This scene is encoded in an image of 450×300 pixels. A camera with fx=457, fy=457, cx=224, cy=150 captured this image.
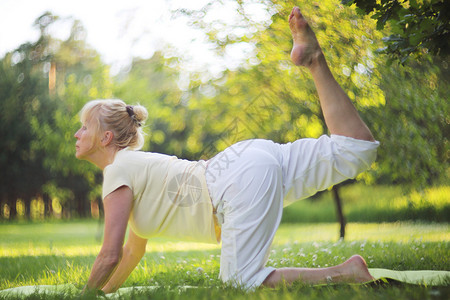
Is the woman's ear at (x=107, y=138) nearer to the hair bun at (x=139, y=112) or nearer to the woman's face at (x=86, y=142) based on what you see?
the woman's face at (x=86, y=142)

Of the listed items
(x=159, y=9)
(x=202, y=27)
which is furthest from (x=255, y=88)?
(x=159, y=9)

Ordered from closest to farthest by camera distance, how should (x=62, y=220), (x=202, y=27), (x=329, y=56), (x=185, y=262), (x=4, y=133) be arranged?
(x=185, y=262) → (x=329, y=56) → (x=202, y=27) → (x=4, y=133) → (x=62, y=220)

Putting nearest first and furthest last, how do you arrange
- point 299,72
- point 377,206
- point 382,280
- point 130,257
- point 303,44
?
point 382,280
point 303,44
point 130,257
point 299,72
point 377,206

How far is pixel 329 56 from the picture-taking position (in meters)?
4.73

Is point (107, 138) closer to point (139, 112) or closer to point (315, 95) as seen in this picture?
point (139, 112)

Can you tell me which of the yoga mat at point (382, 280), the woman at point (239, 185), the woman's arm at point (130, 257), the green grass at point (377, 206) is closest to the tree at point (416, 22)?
the woman at point (239, 185)

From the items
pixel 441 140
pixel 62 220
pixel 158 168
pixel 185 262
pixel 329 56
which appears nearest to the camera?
pixel 158 168

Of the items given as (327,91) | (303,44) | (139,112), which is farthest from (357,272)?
(139,112)

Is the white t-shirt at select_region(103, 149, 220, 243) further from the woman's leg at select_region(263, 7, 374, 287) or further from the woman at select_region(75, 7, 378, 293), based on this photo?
the woman's leg at select_region(263, 7, 374, 287)

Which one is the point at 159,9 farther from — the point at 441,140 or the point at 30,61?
the point at 30,61

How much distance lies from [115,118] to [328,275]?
1413mm

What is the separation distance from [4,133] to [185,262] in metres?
12.9

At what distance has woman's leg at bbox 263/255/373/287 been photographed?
217 centimetres

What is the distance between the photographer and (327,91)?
230 centimetres
